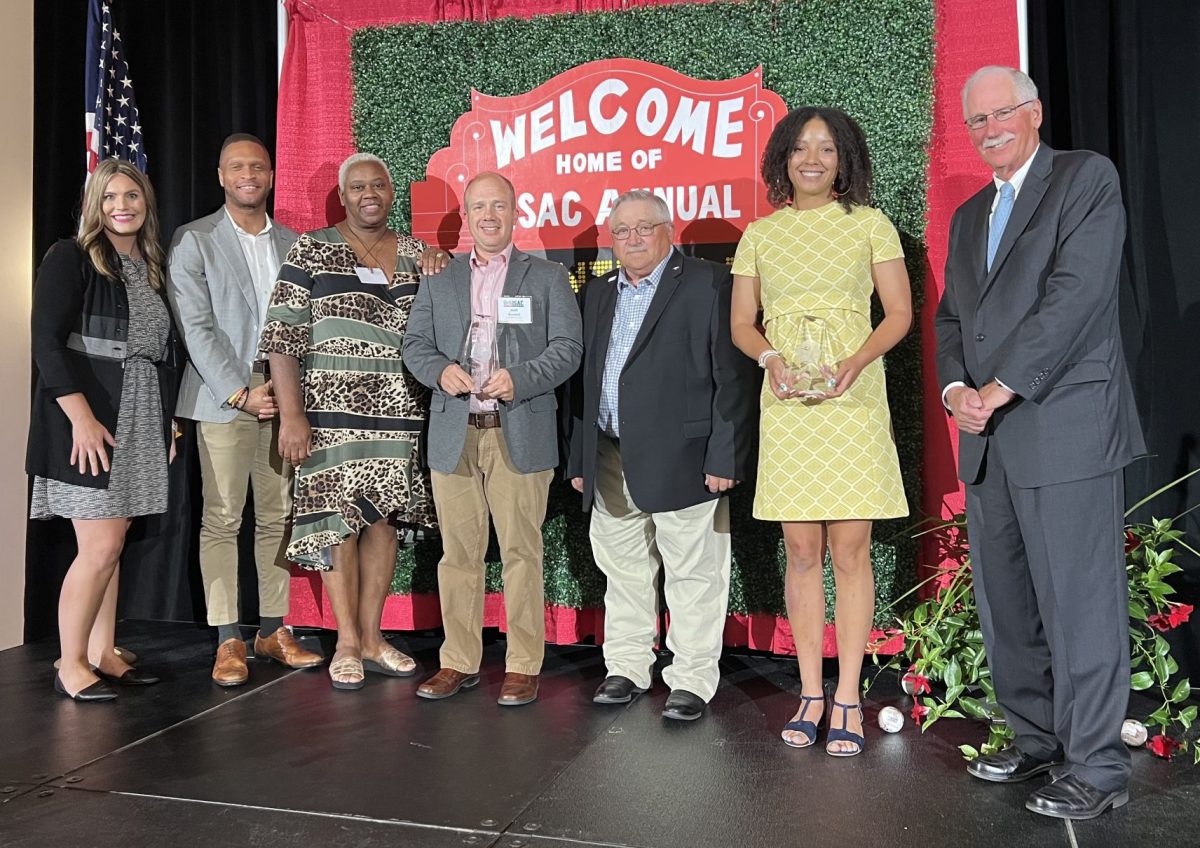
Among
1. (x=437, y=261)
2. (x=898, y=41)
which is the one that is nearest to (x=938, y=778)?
(x=437, y=261)

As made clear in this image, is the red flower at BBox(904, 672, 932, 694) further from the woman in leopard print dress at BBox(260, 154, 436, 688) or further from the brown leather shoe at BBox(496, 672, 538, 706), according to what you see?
the woman in leopard print dress at BBox(260, 154, 436, 688)

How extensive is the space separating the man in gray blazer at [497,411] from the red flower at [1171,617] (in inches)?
77.5

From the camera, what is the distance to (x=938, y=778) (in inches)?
112

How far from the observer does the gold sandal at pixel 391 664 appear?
3.93m

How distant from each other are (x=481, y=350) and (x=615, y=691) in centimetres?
122

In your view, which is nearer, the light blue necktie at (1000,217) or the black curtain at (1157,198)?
the light blue necktie at (1000,217)

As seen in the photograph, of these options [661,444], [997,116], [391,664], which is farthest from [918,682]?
[391,664]

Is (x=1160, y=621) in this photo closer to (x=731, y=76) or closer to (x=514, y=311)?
(x=514, y=311)

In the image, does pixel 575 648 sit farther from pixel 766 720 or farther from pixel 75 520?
pixel 75 520

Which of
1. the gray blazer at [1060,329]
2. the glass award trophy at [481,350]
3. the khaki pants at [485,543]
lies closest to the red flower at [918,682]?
the gray blazer at [1060,329]

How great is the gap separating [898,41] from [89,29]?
342 cm

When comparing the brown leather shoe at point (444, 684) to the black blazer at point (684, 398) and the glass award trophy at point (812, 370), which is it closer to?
the black blazer at point (684, 398)

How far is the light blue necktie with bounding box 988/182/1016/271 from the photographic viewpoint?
2711 millimetres

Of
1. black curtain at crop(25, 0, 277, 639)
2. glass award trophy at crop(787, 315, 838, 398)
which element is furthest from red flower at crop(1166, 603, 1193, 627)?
black curtain at crop(25, 0, 277, 639)
